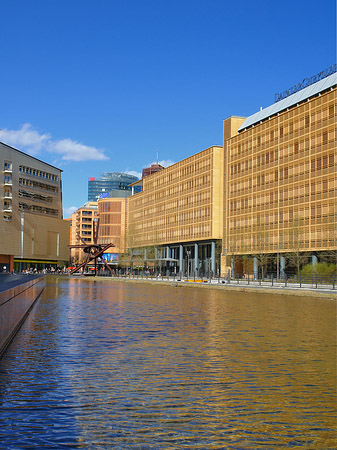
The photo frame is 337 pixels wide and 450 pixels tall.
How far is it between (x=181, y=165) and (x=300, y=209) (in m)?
47.8

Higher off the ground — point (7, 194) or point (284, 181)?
point (7, 194)

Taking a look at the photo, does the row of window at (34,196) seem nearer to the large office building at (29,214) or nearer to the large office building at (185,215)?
the large office building at (29,214)

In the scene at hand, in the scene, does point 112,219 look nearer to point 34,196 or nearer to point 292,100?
point 34,196

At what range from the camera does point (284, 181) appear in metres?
86.1

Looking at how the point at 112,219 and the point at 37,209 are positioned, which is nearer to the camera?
the point at 37,209

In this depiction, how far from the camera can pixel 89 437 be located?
692 cm

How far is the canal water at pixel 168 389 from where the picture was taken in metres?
7.02

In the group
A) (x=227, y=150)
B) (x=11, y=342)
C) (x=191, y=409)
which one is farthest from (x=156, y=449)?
(x=227, y=150)

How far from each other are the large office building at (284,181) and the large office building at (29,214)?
51.6 meters

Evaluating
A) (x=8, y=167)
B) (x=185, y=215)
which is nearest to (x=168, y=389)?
(x=185, y=215)

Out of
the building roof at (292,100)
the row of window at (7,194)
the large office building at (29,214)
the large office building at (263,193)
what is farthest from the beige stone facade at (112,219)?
the building roof at (292,100)

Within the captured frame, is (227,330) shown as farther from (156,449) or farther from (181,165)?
(181,165)

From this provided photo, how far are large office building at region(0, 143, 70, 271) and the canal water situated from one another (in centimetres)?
11049

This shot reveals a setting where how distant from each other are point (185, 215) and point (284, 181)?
1440 inches
